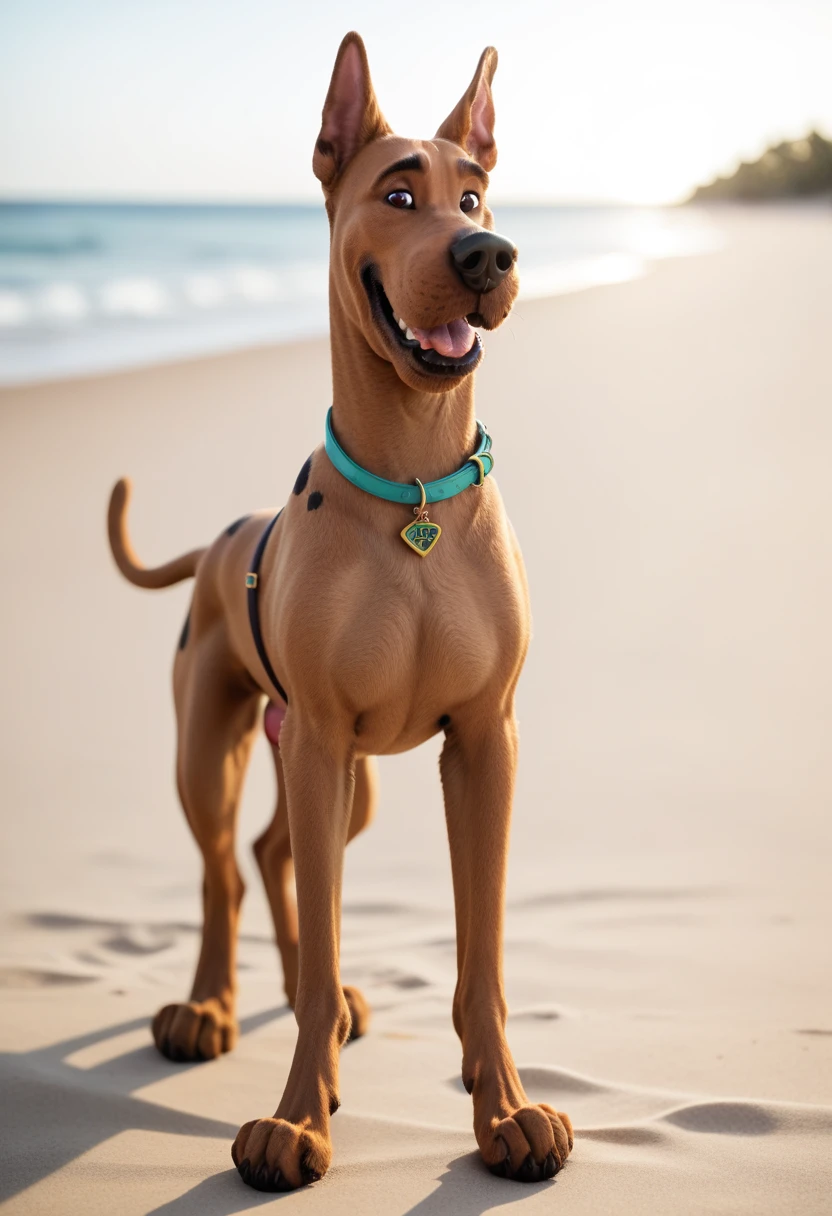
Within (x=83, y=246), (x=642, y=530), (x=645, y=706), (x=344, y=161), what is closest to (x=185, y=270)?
(x=83, y=246)

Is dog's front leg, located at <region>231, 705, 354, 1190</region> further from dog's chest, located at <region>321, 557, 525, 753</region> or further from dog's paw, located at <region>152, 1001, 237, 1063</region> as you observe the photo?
dog's paw, located at <region>152, 1001, 237, 1063</region>

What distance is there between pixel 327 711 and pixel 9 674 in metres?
3.80

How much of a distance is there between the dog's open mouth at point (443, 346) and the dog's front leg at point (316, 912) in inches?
26.9

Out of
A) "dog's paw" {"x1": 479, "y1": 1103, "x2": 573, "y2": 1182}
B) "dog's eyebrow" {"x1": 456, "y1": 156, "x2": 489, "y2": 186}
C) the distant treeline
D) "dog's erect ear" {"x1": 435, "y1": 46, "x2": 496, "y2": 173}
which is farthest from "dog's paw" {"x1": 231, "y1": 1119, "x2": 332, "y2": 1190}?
the distant treeline

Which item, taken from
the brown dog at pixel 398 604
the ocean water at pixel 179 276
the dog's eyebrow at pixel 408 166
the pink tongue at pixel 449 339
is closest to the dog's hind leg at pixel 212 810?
the brown dog at pixel 398 604

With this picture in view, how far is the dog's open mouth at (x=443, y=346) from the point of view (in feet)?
7.54

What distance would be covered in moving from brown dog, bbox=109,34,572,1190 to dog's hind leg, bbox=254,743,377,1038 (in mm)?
721

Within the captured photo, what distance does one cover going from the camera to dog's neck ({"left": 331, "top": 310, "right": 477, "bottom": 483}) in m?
2.50

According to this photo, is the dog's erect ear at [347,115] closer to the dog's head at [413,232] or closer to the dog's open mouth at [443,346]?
the dog's head at [413,232]

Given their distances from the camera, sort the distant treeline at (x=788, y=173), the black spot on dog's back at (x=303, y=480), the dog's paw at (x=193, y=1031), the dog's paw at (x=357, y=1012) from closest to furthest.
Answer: the black spot on dog's back at (x=303, y=480) < the dog's paw at (x=193, y=1031) < the dog's paw at (x=357, y=1012) < the distant treeline at (x=788, y=173)

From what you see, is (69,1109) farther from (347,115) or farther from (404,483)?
(347,115)

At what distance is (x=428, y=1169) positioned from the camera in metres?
2.42

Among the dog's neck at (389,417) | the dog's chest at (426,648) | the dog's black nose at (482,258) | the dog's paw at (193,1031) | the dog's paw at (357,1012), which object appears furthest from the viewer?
the dog's paw at (357,1012)

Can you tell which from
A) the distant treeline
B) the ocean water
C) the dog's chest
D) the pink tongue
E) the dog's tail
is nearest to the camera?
the pink tongue
